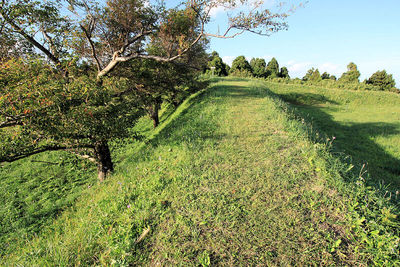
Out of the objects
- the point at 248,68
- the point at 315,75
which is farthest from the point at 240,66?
the point at 315,75

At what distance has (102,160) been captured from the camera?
651cm

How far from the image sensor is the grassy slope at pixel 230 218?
2.40 m

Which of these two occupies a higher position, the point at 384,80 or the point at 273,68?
the point at 273,68

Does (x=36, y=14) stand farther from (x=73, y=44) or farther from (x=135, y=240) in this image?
(x=135, y=240)

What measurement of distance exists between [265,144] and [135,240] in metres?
4.18

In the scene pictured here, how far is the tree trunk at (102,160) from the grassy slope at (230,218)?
2.10 metres

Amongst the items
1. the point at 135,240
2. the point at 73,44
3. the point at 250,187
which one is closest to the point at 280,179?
the point at 250,187

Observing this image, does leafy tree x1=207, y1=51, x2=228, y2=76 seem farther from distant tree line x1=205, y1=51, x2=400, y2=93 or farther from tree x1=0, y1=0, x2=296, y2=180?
tree x1=0, y1=0, x2=296, y2=180

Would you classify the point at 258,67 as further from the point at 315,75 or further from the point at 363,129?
the point at 363,129

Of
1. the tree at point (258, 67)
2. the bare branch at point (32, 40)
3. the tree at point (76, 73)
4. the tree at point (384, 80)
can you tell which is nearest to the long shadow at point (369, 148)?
the tree at point (76, 73)

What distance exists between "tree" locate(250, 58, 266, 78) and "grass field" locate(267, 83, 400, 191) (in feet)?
83.9

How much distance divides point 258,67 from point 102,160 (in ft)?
177

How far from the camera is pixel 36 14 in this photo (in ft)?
19.1

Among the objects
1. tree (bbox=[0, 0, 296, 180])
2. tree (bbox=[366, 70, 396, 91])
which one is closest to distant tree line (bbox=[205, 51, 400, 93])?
tree (bbox=[366, 70, 396, 91])
